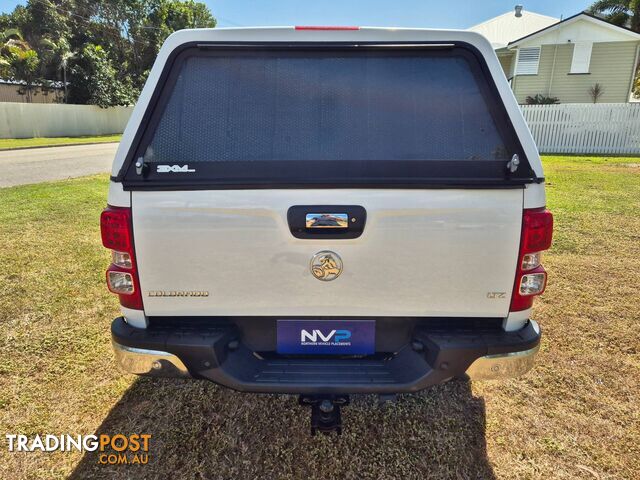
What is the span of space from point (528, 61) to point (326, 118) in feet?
74.6

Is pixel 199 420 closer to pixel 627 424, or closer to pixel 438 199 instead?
pixel 438 199

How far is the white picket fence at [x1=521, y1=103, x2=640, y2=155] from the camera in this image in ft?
52.8

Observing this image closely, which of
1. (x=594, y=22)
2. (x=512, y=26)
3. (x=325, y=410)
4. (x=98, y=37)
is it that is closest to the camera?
(x=325, y=410)

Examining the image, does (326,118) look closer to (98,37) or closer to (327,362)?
(327,362)

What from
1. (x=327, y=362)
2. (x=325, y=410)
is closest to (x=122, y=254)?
(x=327, y=362)

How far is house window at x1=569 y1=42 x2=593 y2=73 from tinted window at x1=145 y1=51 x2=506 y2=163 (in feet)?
73.8

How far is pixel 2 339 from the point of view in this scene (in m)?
3.44

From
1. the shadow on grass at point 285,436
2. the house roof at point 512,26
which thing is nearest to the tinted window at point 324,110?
the shadow on grass at point 285,436

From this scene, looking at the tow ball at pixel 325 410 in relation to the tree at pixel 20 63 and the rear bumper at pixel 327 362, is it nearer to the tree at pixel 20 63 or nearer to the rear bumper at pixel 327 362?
the rear bumper at pixel 327 362

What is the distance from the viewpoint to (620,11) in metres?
26.9

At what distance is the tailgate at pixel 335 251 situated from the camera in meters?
1.88

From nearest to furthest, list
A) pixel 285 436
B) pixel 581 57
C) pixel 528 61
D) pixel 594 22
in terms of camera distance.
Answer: pixel 285 436 → pixel 594 22 → pixel 581 57 → pixel 528 61

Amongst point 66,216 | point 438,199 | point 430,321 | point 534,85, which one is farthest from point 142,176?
point 534,85

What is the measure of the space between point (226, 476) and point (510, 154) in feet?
6.87
